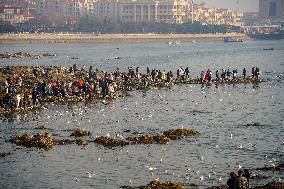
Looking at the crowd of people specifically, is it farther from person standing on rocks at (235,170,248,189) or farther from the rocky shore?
person standing on rocks at (235,170,248,189)

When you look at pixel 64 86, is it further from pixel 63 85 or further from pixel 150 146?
pixel 150 146

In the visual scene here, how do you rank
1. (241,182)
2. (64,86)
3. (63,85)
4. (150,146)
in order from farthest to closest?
(64,86), (63,85), (150,146), (241,182)

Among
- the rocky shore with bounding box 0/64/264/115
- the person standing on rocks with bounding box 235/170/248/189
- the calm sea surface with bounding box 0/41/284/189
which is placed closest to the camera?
the person standing on rocks with bounding box 235/170/248/189

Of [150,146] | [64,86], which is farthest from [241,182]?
[64,86]

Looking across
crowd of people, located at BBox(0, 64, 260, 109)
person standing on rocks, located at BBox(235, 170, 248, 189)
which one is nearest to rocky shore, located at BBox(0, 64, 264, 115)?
crowd of people, located at BBox(0, 64, 260, 109)

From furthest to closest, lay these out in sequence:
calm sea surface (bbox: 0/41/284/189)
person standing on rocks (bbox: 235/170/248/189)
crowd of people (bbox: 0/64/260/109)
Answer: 1. crowd of people (bbox: 0/64/260/109)
2. calm sea surface (bbox: 0/41/284/189)
3. person standing on rocks (bbox: 235/170/248/189)

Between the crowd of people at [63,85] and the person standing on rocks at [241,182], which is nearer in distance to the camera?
the person standing on rocks at [241,182]

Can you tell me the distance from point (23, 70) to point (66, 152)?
48211 mm

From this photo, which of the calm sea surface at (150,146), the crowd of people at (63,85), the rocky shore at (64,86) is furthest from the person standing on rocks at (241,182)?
the crowd of people at (63,85)

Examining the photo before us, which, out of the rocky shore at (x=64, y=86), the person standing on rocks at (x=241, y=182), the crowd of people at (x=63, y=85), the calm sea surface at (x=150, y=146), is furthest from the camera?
the crowd of people at (x=63, y=85)

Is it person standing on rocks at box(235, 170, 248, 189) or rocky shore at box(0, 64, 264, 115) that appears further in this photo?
rocky shore at box(0, 64, 264, 115)

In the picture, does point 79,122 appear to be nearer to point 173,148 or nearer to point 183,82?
point 173,148

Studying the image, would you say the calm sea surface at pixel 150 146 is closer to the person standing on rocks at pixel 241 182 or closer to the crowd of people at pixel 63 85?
the crowd of people at pixel 63 85

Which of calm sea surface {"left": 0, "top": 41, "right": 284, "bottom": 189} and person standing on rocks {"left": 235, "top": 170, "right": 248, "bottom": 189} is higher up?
person standing on rocks {"left": 235, "top": 170, "right": 248, "bottom": 189}
